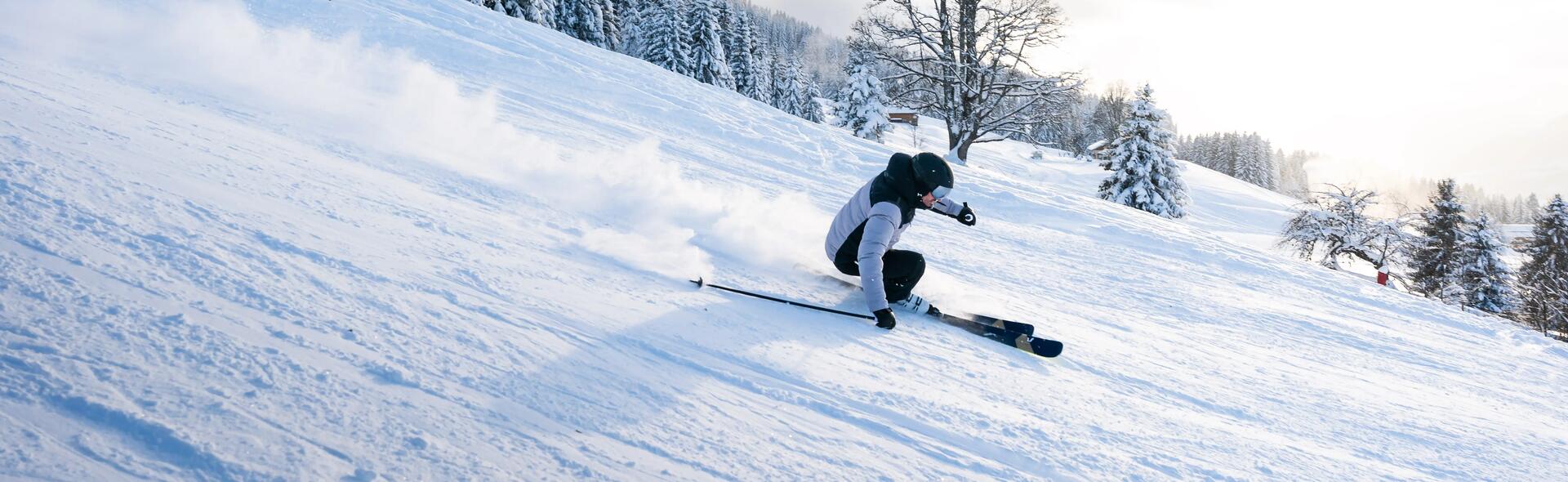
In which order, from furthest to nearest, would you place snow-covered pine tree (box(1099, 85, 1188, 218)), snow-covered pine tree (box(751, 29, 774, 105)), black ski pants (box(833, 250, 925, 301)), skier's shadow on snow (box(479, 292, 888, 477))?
snow-covered pine tree (box(751, 29, 774, 105))
snow-covered pine tree (box(1099, 85, 1188, 218))
black ski pants (box(833, 250, 925, 301))
skier's shadow on snow (box(479, 292, 888, 477))

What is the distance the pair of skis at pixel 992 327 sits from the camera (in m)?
Result: 4.38

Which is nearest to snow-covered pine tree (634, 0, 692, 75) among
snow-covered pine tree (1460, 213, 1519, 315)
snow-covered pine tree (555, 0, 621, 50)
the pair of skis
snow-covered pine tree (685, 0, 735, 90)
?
snow-covered pine tree (685, 0, 735, 90)

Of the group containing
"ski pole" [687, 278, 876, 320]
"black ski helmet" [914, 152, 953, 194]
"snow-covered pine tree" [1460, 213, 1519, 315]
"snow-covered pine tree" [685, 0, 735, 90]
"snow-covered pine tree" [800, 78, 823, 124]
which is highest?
"snow-covered pine tree" [685, 0, 735, 90]

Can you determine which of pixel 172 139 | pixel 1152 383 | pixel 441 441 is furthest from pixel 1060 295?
pixel 172 139

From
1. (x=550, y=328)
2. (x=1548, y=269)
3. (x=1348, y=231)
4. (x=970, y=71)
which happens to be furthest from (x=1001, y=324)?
(x=1548, y=269)

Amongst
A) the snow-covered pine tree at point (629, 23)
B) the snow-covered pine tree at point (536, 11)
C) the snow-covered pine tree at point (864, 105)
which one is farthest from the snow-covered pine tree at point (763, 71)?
the snow-covered pine tree at point (536, 11)

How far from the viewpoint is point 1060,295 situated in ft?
20.3

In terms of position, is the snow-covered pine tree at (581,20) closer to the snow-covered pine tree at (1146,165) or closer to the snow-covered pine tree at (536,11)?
the snow-covered pine tree at (536,11)

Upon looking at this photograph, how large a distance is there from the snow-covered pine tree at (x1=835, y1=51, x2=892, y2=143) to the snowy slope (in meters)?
32.5

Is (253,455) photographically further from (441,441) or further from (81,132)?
(81,132)

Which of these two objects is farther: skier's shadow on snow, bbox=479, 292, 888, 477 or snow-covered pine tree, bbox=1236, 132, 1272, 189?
snow-covered pine tree, bbox=1236, 132, 1272, 189

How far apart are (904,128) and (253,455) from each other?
202ft

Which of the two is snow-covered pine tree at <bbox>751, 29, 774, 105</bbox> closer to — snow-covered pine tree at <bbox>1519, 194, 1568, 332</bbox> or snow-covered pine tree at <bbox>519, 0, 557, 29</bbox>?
snow-covered pine tree at <bbox>519, 0, 557, 29</bbox>

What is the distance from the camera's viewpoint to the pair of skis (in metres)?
4.38
